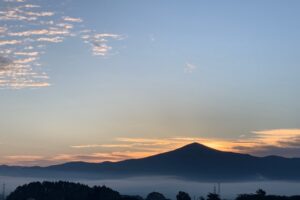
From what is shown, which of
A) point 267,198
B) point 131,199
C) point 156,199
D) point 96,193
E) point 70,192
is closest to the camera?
point 267,198

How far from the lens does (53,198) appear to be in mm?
105938

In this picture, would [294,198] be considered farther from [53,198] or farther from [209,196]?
[53,198]

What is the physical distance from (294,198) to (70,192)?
45.1m

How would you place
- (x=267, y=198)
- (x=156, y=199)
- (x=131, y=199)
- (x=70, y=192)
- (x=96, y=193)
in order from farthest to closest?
(x=156, y=199)
(x=70, y=192)
(x=96, y=193)
(x=131, y=199)
(x=267, y=198)

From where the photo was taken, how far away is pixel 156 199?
12469 cm

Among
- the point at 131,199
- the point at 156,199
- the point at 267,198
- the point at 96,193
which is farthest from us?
the point at 156,199

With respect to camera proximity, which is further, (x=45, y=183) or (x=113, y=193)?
(x=45, y=183)

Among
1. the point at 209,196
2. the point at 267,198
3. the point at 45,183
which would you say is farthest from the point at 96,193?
the point at 267,198

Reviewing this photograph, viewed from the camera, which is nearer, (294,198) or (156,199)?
(294,198)

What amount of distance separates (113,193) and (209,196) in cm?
2308

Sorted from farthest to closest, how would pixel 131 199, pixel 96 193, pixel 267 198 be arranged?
1. pixel 96 193
2. pixel 131 199
3. pixel 267 198

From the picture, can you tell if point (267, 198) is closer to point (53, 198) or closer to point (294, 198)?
point (294, 198)

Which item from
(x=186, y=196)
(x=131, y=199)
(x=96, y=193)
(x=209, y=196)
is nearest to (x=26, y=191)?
(x=96, y=193)

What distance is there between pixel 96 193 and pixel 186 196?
17187 mm
